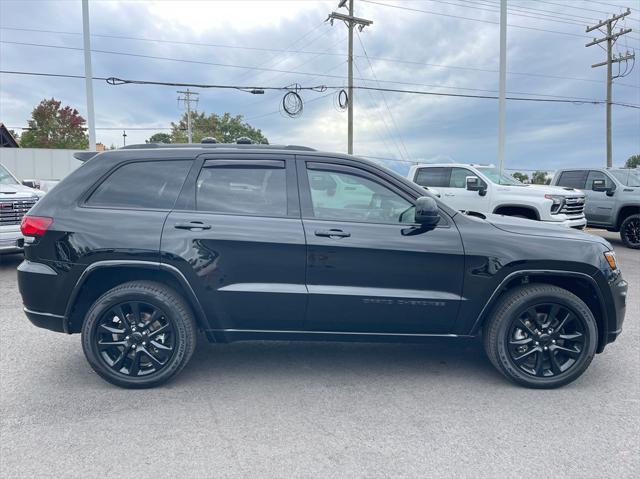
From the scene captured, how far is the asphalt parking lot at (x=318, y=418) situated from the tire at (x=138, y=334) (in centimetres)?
16

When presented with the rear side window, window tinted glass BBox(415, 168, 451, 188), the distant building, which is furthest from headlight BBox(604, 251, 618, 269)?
the distant building

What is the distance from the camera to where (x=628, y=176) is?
1157 centimetres

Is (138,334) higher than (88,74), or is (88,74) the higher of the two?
(88,74)

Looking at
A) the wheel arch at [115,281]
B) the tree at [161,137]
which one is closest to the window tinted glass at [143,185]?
the wheel arch at [115,281]

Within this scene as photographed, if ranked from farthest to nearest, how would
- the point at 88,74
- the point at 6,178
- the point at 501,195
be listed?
the point at 88,74 → the point at 501,195 → the point at 6,178

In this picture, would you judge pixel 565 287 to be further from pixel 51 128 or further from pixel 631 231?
pixel 51 128

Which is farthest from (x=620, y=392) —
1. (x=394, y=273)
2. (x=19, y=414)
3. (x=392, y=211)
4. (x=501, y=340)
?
(x=19, y=414)

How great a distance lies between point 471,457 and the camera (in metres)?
2.72

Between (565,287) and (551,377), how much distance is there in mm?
735

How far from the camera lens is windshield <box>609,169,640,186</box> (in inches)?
447

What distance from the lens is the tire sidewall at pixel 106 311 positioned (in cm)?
346

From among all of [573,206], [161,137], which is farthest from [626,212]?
[161,137]

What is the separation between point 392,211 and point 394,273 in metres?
0.50

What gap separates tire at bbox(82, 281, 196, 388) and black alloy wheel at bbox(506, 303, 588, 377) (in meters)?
2.51
